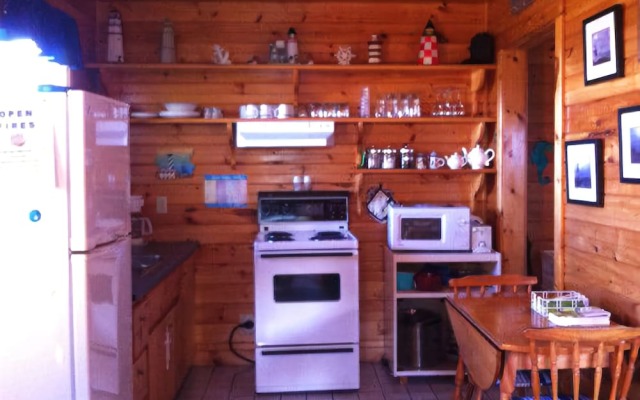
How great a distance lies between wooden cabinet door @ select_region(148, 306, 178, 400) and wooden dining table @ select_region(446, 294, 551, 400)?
142 cm

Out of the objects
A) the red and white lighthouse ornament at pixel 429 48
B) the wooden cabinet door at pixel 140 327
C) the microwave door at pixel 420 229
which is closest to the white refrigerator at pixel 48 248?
the wooden cabinet door at pixel 140 327

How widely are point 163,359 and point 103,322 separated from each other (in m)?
1.09

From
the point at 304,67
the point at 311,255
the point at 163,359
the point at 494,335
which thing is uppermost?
the point at 304,67

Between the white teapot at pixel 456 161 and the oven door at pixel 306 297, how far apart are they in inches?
37.4

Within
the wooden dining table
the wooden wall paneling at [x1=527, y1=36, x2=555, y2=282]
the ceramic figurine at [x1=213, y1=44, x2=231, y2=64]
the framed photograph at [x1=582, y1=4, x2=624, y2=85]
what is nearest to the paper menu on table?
the wooden dining table

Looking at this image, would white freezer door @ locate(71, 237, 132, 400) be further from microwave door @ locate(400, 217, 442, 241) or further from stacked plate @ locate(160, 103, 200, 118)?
microwave door @ locate(400, 217, 442, 241)

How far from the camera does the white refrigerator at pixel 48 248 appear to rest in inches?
78.9

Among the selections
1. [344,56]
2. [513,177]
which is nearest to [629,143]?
[513,177]

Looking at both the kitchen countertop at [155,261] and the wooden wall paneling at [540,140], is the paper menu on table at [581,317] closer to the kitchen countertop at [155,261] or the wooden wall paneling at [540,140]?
the kitchen countertop at [155,261]

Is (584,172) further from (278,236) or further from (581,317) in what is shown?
(278,236)

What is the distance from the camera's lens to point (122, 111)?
8.20ft

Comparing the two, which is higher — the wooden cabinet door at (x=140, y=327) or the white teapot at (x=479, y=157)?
the white teapot at (x=479, y=157)

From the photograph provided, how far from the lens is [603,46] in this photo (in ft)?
8.58

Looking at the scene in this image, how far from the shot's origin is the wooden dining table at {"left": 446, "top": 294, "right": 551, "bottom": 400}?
84.0 inches
